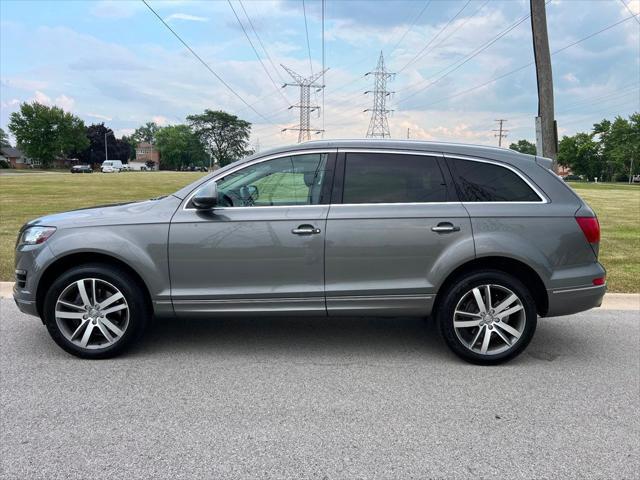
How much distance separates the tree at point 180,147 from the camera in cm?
13638

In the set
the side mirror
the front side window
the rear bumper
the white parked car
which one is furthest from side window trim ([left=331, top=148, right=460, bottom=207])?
the white parked car

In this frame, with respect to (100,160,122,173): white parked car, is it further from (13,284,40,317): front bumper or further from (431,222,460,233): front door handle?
(431,222,460,233): front door handle

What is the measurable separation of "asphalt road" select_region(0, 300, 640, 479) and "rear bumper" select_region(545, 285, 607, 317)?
480 millimetres

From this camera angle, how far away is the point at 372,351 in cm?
440

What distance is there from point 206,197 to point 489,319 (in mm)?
2427

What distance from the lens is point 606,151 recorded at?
326ft

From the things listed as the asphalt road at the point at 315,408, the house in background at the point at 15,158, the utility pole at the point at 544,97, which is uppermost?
the house in background at the point at 15,158

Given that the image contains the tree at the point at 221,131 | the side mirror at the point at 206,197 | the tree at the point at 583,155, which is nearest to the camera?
the side mirror at the point at 206,197

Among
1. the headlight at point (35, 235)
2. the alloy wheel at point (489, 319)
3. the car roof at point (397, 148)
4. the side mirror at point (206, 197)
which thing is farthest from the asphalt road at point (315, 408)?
the car roof at point (397, 148)

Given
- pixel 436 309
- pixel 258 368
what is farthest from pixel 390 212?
pixel 258 368

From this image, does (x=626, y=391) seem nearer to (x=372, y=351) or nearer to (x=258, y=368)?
(x=372, y=351)

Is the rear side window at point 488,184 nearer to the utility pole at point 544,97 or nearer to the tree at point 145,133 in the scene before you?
the utility pole at point 544,97

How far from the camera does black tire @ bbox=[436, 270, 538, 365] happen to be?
4.02 meters

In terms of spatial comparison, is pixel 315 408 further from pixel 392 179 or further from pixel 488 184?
pixel 488 184
